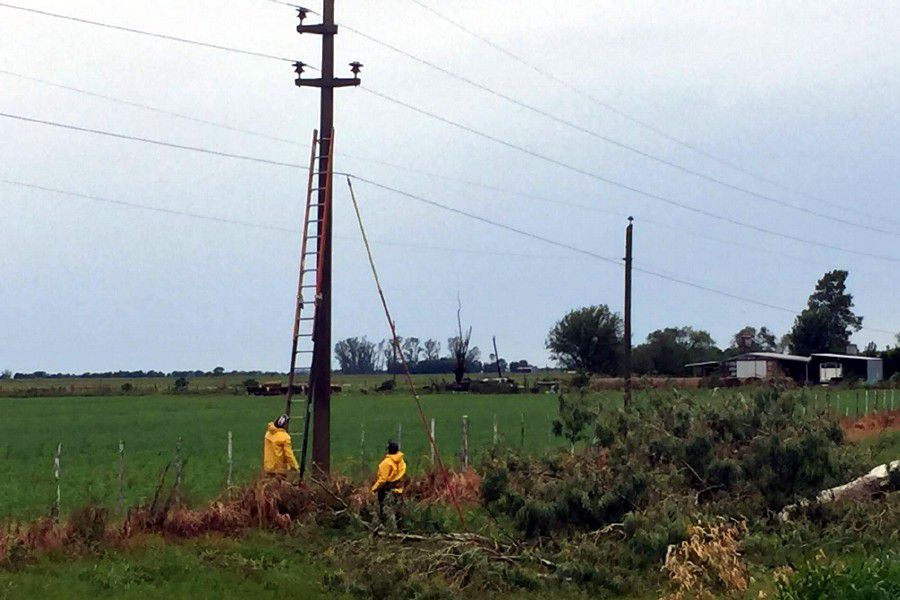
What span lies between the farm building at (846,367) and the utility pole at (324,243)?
269 ft

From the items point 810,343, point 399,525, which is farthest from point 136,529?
point 810,343

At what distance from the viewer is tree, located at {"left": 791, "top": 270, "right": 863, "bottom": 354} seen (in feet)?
411

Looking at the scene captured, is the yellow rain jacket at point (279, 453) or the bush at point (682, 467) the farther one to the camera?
the yellow rain jacket at point (279, 453)

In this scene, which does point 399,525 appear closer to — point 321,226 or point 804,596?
point 321,226

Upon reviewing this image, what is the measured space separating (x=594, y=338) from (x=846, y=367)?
2602cm

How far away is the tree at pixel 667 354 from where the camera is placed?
125 m

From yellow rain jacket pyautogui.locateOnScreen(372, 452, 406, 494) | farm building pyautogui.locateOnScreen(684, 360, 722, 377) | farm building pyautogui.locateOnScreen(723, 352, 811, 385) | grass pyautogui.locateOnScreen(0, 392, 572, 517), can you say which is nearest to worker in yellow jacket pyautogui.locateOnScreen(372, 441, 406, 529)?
yellow rain jacket pyautogui.locateOnScreen(372, 452, 406, 494)

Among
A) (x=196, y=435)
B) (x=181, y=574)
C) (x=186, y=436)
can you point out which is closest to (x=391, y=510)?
(x=181, y=574)

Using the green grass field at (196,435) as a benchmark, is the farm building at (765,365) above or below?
above

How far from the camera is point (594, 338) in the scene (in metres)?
125

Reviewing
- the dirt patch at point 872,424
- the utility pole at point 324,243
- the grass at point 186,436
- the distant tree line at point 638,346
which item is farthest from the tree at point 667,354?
the utility pole at point 324,243

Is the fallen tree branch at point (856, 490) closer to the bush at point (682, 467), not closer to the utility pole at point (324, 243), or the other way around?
the bush at point (682, 467)

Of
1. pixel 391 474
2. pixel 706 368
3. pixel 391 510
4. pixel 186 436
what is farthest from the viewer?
pixel 706 368

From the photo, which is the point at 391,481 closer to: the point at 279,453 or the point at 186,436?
the point at 279,453
